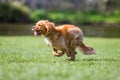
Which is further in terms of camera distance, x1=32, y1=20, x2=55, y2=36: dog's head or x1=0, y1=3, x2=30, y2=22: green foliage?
x1=0, y1=3, x2=30, y2=22: green foliage

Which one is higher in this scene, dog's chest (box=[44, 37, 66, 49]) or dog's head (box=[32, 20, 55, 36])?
dog's head (box=[32, 20, 55, 36])

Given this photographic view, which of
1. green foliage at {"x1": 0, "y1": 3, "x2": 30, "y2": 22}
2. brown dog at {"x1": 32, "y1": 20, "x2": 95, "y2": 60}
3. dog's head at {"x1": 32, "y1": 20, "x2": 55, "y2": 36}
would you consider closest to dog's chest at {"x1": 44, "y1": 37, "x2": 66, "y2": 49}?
brown dog at {"x1": 32, "y1": 20, "x2": 95, "y2": 60}

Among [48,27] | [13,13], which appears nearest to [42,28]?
[48,27]

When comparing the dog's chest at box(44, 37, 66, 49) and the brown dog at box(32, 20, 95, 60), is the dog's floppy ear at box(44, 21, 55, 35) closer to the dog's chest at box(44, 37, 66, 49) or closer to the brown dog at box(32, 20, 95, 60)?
the brown dog at box(32, 20, 95, 60)

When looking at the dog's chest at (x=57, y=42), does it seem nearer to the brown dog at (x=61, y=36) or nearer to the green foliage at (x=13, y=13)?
the brown dog at (x=61, y=36)

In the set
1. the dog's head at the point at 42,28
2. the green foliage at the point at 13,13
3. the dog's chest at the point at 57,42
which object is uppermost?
the dog's head at the point at 42,28

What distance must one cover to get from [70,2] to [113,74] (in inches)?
3280

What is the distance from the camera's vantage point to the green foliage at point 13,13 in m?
53.5

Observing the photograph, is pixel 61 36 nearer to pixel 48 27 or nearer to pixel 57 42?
pixel 57 42

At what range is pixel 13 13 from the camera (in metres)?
55.0

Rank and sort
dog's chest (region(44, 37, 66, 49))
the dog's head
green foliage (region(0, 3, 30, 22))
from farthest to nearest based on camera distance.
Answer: green foliage (region(0, 3, 30, 22)) → dog's chest (region(44, 37, 66, 49)) → the dog's head

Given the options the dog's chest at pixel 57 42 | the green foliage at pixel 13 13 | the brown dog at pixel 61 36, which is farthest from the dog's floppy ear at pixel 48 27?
the green foliage at pixel 13 13

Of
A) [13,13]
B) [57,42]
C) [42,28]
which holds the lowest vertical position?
[13,13]

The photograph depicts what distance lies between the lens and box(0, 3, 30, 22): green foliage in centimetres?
5350
